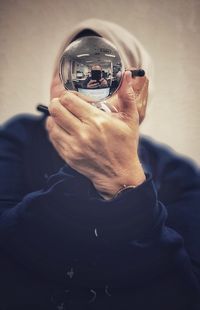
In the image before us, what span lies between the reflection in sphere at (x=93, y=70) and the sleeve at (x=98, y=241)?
197 mm

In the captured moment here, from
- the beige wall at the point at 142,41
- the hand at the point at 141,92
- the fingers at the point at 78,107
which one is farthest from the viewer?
the beige wall at the point at 142,41

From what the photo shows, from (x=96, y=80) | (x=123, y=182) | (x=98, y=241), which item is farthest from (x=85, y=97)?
(x=98, y=241)

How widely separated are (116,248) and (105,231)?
1.7 inches

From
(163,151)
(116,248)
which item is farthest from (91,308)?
(163,151)

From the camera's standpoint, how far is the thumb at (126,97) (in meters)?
0.68

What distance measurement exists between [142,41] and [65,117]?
45 centimetres

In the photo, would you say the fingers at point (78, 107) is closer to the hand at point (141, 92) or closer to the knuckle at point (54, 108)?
the knuckle at point (54, 108)

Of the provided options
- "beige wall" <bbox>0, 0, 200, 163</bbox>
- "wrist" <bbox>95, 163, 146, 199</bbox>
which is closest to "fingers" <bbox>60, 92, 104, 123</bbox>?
"wrist" <bbox>95, 163, 146, 199</bbox>

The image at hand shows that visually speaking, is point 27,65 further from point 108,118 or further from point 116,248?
point 116,248

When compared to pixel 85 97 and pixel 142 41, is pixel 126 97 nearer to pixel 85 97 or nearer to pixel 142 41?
pixel 85 97

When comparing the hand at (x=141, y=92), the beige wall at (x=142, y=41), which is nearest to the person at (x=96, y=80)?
the hand at (x=141, y=92)

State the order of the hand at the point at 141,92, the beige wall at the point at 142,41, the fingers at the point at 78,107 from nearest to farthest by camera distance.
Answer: the fingers at the point at 78,107
the hand at the point at 141,92
the beige wall at the point at 142,41

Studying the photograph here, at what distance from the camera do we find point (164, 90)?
1.01 meters

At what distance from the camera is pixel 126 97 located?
0.68m
